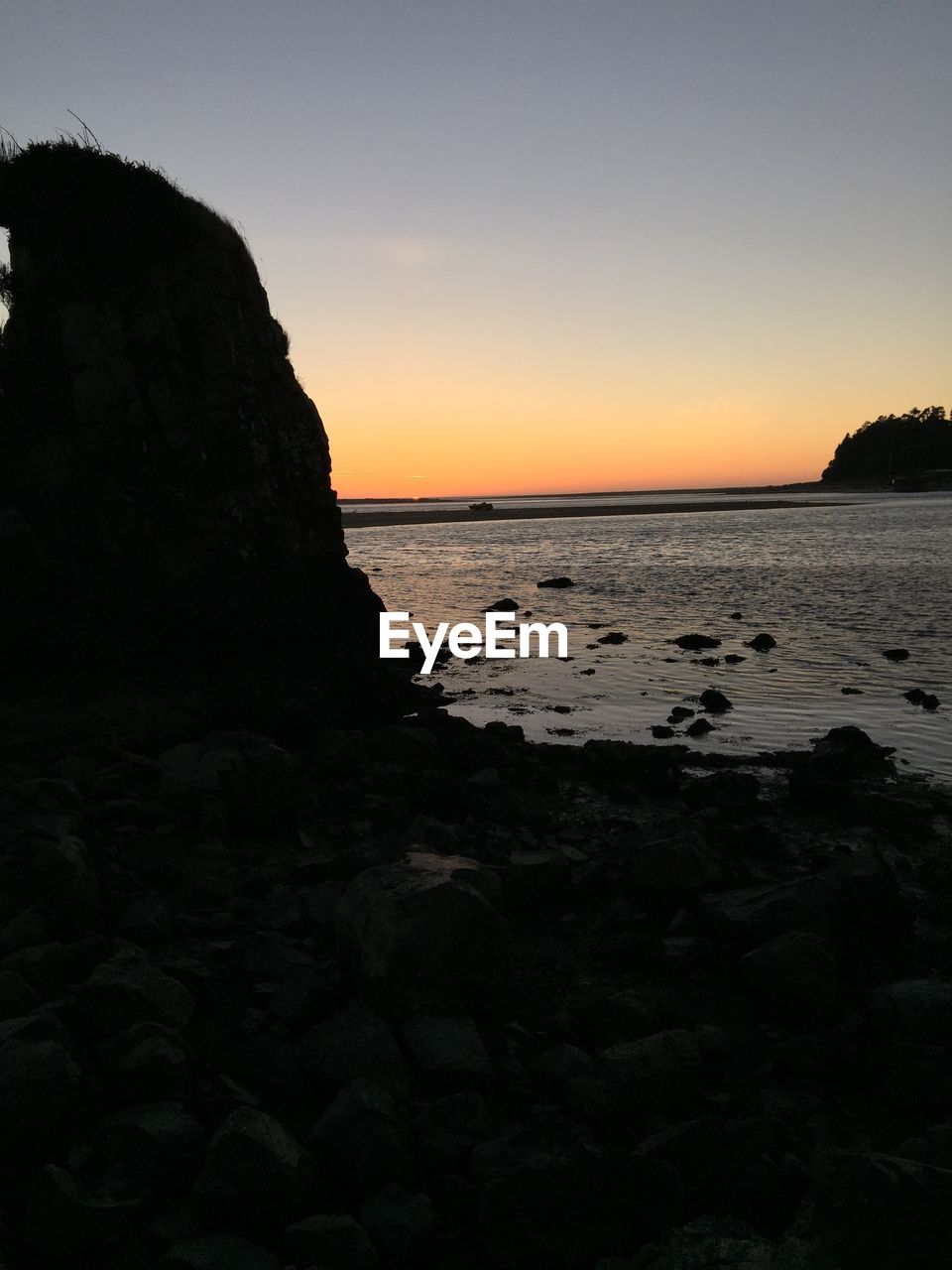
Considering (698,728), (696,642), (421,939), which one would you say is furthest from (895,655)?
(421,939)

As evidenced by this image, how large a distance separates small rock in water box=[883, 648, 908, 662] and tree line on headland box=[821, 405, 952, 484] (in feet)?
501

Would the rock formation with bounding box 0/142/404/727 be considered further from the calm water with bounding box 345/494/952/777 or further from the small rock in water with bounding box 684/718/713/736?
the small rock in water with bounding box 684/718/713/736

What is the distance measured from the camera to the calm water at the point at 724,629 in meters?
15.7

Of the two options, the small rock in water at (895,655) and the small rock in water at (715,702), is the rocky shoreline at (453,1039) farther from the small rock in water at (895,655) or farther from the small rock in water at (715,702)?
the small rock in water at (895,655)

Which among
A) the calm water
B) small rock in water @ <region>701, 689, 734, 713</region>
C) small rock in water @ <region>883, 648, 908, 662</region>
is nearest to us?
the calm water

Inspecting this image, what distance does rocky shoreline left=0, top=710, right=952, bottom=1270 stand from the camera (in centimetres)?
391

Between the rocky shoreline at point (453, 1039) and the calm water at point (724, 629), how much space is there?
→ 19.9 ft

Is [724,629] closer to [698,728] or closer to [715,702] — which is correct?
[715,702]

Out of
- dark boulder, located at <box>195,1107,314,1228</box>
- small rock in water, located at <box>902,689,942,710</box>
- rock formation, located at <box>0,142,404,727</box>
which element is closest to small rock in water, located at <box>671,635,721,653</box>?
small rock in water, located at <box>902,689,942,710</box>

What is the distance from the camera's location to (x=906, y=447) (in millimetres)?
162125

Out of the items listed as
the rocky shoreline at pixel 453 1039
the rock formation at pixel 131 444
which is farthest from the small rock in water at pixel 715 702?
the rock formation at pixel 131 444

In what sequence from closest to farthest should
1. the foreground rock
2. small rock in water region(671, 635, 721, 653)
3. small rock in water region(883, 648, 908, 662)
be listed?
the foreground rock → small rock in water region(883, 648, 908, 662) → small rock in water region(671, 635, 721, 653)

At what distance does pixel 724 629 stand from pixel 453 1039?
23.4 meters

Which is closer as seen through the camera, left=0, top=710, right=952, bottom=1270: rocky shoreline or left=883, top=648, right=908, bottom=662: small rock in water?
left=0, top=710, right=952, bottom=1270: rocky shoreline
